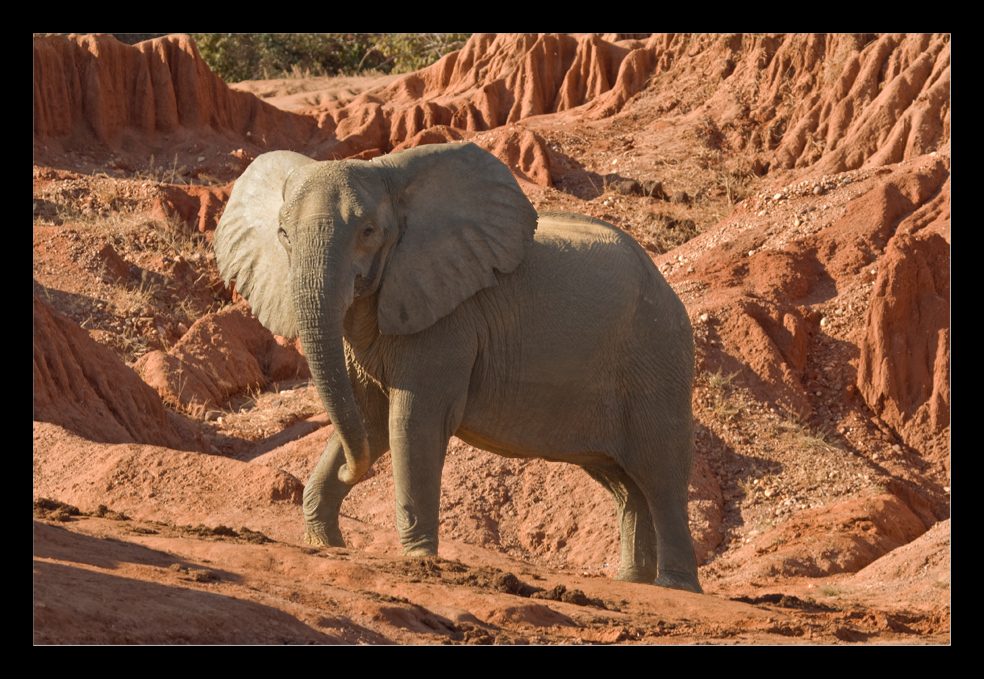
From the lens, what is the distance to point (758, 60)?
33438 millimetres

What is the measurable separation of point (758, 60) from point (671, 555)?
24.1 meters

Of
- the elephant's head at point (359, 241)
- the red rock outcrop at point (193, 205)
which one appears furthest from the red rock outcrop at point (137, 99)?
the elephant's head at point (359, 241)

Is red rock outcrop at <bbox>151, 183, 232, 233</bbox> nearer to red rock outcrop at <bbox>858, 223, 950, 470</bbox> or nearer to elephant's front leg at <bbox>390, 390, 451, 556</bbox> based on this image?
red rock outcrop at <bbox>858, 223, 950, 470</bbox>

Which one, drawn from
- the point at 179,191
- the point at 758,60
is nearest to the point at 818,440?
the point at 179,191

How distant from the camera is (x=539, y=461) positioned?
16.7m

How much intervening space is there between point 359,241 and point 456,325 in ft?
3.75

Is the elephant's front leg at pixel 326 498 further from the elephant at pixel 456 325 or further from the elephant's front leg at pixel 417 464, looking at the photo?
the elephant's front leg at pixel 417 464

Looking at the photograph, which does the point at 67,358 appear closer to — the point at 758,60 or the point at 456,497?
the point at 456,497

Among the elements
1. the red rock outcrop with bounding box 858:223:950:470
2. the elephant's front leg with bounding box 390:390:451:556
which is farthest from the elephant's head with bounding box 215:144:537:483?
the red rock outcrop with bounding box 858:223:950:470

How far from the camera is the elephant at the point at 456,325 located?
9758 mm

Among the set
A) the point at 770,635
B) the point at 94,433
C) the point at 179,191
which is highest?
the point at 179,191

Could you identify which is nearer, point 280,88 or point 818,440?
point 818,440

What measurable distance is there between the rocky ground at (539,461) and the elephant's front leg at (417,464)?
38 cm

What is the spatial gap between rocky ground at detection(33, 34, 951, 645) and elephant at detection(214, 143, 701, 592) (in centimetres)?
99
